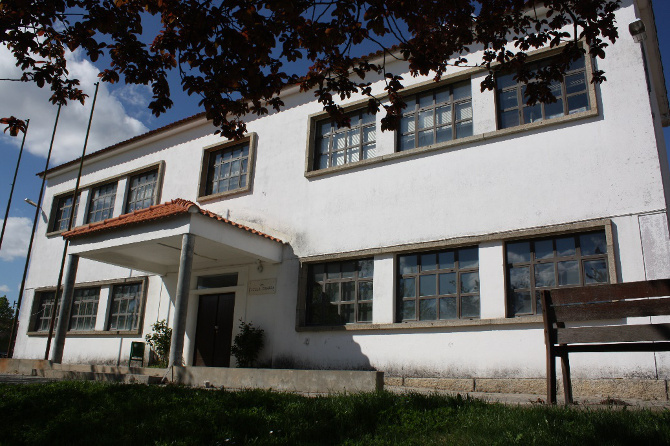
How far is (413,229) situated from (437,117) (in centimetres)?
254

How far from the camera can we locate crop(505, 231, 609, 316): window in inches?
365

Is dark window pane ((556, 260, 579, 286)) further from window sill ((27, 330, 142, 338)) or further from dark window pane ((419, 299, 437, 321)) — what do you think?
window sill ((27, 330, 142, 338))

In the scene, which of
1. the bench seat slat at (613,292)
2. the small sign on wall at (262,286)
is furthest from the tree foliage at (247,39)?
the small sign on wall at (262,286)

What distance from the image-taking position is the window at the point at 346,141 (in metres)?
12.8

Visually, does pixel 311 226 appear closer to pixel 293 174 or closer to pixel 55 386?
pixel 293 174

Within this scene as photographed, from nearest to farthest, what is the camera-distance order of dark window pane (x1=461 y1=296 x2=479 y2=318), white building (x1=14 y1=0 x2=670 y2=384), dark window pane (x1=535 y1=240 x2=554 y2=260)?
white building (x1=14 y1=0 x2=670 y2=384) → dark window pane (x1=535 y1=240 x2=554 y2=260) → dark window pane (x1=461 y1=296 x2=479 y2=318)

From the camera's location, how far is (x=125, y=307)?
52.9ft

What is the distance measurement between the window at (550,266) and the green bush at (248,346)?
5.69 metres

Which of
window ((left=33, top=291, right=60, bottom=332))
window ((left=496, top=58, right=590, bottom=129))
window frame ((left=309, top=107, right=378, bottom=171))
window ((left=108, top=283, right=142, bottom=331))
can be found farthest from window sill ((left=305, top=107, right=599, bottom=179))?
window ((left=33, top=291, right=60, bottom=332))

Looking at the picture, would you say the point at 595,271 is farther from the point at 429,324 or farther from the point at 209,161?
the point at 209,161

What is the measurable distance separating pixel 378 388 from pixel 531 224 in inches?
178

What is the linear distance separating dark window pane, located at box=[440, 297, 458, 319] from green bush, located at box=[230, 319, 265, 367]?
438 cm

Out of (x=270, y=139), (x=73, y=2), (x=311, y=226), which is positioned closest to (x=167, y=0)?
(x=73, y=2)

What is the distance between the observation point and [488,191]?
10586 millimetres
